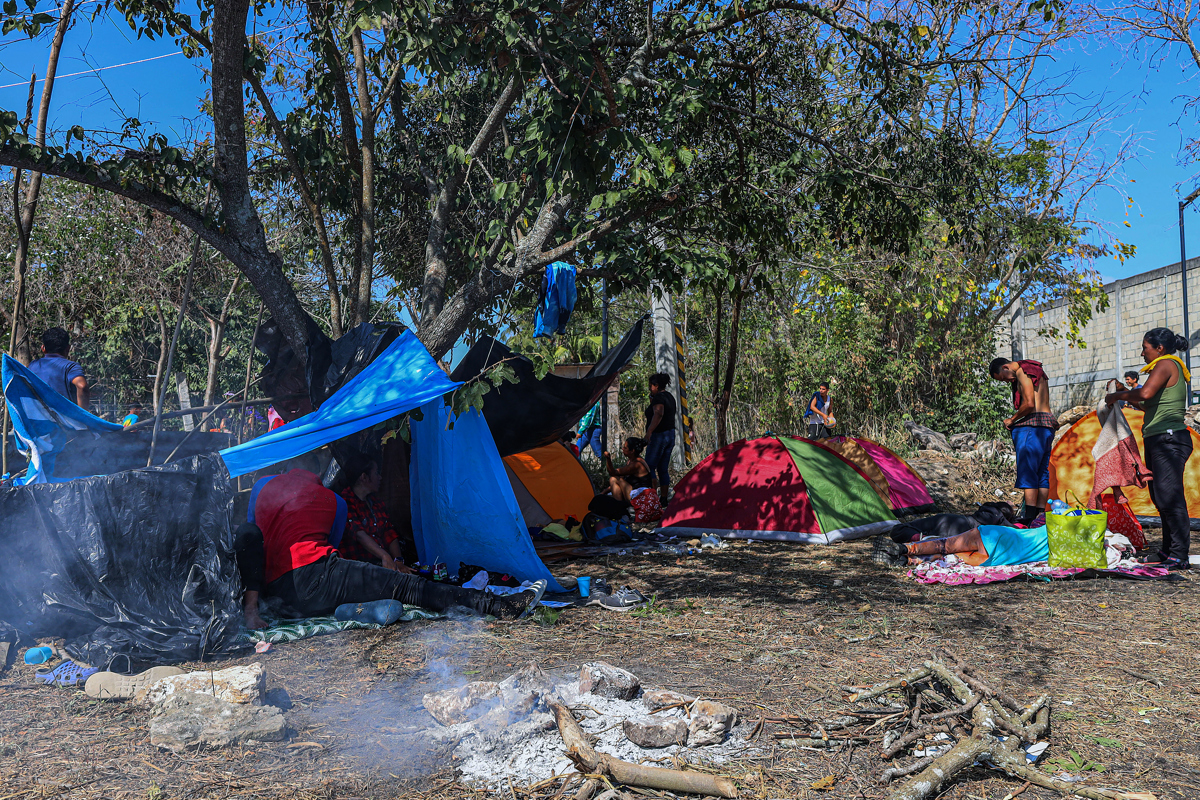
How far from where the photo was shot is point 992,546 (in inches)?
196

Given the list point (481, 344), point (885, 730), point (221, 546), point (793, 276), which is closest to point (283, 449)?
point (221, 546)

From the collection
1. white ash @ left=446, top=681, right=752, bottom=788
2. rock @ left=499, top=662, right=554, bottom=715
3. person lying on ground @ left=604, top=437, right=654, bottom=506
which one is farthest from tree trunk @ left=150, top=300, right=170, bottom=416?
person lying on ground @ left=604, top=437, right=654, bottom=506

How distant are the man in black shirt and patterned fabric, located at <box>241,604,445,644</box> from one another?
3.85 metres

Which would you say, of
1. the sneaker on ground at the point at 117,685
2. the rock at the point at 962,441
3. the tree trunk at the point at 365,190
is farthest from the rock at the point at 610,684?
the rock at the point at 962,441

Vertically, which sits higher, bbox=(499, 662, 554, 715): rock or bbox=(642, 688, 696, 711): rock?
bbox=(499, 662, 554, 715): rock

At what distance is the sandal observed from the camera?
3.16 meters

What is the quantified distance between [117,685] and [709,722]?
86.1 inches

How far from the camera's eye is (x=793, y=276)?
12617 mm

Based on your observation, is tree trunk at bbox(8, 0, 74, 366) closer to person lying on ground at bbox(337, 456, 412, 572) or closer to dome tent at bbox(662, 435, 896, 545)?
person lying on ground at bbox(337, 456, 412, 572)

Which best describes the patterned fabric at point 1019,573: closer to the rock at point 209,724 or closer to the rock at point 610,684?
the rock at point 610,684

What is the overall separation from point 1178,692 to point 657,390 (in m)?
5.31

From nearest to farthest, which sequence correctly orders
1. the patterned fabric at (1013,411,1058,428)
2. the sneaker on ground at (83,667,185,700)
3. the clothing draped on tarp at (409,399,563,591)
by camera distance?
the sneaker on ground at (83,667,185,700) → the clothing draped on tarp at (409,399,563,591) → the patterned fabric at (1013,411,1058,428)

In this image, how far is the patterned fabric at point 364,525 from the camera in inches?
174

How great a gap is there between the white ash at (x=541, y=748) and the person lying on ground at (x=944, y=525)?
3.11m
